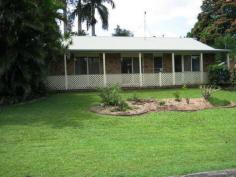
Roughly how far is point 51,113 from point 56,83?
29.5 feet

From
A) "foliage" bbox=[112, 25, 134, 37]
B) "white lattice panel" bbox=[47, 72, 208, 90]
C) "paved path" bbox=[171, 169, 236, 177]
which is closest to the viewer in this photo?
"paved path" bbox=[171, 169, 236, 177]

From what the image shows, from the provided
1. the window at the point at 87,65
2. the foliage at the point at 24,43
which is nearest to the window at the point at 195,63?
the window at the point at 87,65

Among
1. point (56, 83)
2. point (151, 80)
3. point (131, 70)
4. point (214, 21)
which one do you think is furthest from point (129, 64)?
point (214, 21)

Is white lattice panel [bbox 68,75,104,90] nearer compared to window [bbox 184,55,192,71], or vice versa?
white lattice panel [bbox 68,75,104,90]

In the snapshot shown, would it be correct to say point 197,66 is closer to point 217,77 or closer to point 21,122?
point 217,77

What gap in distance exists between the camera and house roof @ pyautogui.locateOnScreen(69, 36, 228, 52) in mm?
25328

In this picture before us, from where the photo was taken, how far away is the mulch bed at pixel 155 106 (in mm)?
15055

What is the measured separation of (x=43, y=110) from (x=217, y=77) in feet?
45.6

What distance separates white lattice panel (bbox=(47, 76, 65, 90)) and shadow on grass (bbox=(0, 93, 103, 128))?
4.87m

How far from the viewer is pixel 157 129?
496 inches

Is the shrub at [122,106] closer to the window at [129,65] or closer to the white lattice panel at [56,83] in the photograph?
the white lattice panel at [56,83]

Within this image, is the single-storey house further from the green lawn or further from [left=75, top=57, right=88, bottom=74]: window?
the green lawn

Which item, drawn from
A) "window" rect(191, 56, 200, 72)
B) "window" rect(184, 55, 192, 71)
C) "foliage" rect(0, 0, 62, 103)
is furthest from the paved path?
"window" rect(191, 56, 200, 72)

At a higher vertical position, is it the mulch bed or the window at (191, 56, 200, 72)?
the window at (191, 56, 200, 72)
